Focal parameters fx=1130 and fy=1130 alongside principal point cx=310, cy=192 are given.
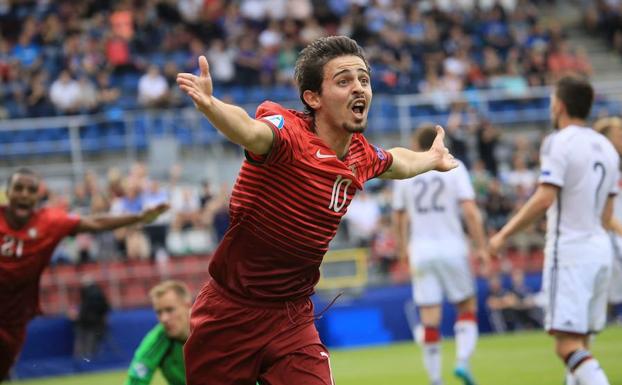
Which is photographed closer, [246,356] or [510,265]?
[246,356]

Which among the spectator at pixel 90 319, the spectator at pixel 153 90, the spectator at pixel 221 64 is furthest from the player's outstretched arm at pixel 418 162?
the spectator at pixel 221 64

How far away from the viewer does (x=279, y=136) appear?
5.72m

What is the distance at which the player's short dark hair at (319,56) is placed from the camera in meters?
6.11

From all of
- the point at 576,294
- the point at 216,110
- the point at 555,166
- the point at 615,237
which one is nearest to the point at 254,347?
the point at 216,110

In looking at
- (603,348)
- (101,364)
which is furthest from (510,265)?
(101,364)

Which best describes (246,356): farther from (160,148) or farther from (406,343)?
(160,148)

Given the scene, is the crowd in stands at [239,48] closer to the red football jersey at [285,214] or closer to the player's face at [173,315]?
the player's face at [173,315]

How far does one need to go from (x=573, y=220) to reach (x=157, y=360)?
3.25 metres

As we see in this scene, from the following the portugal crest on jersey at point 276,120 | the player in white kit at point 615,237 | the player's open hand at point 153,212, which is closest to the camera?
the portugal crest on jersey at point 276,120

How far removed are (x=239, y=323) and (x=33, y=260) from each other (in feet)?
12.6

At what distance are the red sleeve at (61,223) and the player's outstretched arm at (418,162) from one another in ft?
12.2

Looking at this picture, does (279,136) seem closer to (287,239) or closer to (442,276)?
(287,239)

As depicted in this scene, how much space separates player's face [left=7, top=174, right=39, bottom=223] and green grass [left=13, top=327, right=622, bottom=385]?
5298 millimetres

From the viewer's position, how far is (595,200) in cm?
851
